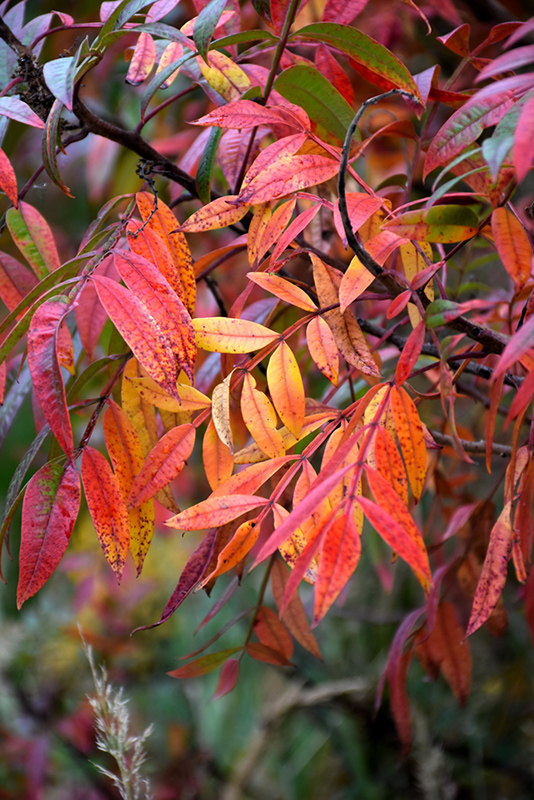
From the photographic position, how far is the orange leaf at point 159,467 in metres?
0.38

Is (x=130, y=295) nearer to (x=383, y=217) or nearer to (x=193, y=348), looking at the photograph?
(x=193, y=348)

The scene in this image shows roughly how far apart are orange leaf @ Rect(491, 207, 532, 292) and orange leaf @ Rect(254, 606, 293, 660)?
37cm

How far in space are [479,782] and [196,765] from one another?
642 millimetres

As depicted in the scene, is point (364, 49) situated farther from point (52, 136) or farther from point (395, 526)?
point (395, 526)

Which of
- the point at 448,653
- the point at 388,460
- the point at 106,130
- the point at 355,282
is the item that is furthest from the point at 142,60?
the point at 448,653

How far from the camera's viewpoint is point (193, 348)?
35cm

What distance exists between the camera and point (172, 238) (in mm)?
413

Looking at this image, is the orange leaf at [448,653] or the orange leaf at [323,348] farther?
the orange leaf at [448,653]

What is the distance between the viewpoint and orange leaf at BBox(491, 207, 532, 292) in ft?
1.17

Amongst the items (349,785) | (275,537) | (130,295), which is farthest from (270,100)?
(349,785)

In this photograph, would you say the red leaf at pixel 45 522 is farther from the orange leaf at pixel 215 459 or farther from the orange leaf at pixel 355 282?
the orange leaf at pixel 355 282

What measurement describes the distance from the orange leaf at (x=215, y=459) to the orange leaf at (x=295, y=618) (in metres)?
0.16

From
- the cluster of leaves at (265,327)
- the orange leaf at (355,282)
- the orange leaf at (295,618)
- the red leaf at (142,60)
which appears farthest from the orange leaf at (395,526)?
the red leaf at (142,60)

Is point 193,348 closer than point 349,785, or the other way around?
point 193,348
